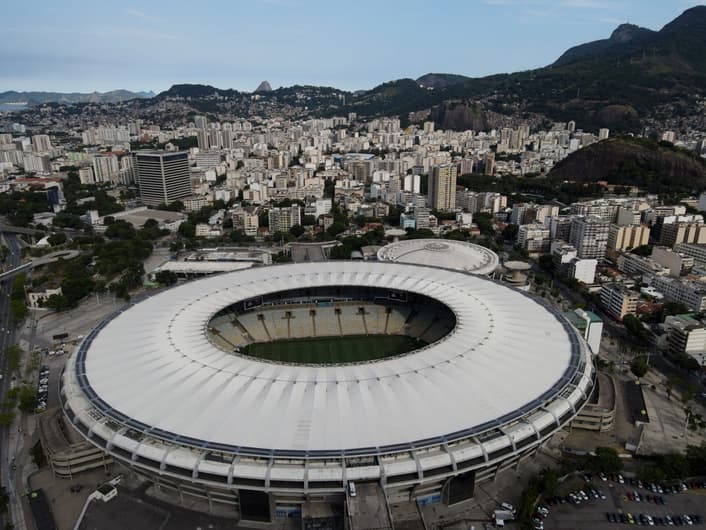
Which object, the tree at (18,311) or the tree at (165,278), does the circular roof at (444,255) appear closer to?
the tree at (165,278)

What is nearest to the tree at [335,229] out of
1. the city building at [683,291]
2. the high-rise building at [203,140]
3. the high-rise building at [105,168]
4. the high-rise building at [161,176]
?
the high-rise building at [161,176]

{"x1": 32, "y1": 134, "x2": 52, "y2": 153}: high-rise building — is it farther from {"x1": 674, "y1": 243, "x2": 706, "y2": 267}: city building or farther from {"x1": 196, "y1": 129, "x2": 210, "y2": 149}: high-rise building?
{"x1": 674, "y1": 243, "x2": 706, "y2": 267}: city building

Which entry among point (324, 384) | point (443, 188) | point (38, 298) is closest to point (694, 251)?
point (443, 188)

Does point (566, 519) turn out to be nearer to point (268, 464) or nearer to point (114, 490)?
point (268, 464)

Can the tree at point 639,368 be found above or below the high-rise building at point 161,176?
below

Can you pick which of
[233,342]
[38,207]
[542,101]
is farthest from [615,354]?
[542,101]
